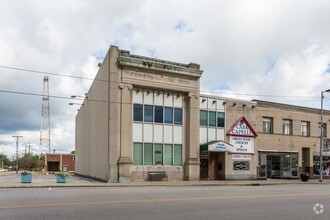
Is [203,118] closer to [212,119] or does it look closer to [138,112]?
[212,119]

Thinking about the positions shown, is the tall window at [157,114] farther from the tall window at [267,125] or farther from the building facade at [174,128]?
the tall window at [267,125]

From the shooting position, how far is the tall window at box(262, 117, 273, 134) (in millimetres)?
34781

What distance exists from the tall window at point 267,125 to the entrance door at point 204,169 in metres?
7.11

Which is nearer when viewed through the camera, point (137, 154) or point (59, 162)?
point (137, 154)

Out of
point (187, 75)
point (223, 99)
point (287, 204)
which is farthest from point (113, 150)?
point (287, 204)

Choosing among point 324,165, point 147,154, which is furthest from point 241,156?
point 324,165

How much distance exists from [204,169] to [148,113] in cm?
773

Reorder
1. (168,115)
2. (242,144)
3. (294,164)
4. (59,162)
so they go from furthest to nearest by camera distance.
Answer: (59,162), (294,164), (242,144), (168,115)

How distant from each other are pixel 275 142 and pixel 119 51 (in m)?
18.2

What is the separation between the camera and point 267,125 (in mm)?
35094

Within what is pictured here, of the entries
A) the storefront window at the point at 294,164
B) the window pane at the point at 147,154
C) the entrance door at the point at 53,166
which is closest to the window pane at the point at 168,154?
the window pane at the point at 147,154

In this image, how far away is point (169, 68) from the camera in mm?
28938

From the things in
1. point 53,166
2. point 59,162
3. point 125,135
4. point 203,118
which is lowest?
point 53,166

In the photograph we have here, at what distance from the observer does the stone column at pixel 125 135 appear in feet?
86.5
